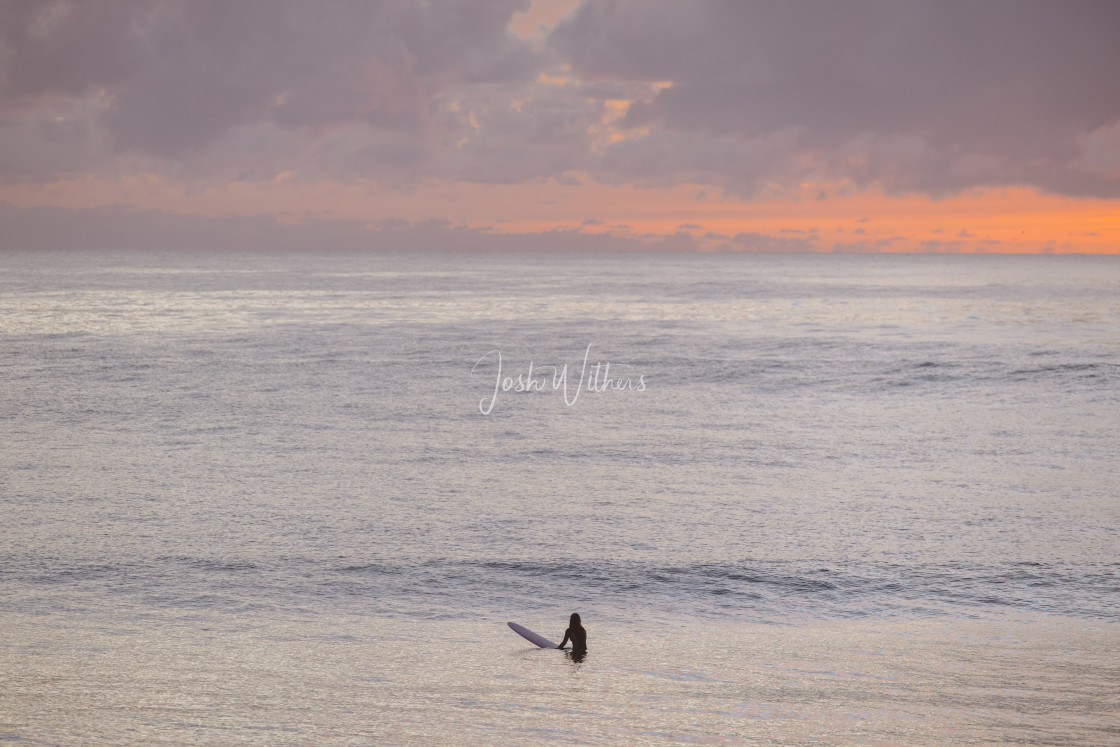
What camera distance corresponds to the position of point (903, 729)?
11.1 meters

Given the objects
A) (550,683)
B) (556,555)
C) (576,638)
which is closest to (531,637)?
(576,638)

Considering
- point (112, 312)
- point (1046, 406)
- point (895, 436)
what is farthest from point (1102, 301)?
point (112, 312)

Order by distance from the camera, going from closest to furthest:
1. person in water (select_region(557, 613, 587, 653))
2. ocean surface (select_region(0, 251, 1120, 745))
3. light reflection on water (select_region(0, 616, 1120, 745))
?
light reflection on water (select_region(0, 616, 1120, 745)) → ocean surface (select_region(0, 251, 1120, 745)) → person in water (select_region(557, 613, 587, 653))

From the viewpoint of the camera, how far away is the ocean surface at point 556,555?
38.7 ft

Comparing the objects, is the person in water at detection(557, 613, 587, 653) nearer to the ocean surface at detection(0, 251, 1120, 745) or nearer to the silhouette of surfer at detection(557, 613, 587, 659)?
the silhouette of surfer at detection(557, 613, 587, 659)

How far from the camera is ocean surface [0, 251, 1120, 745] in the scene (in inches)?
464

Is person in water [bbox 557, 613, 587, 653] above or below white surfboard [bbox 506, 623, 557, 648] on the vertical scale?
Answer: above

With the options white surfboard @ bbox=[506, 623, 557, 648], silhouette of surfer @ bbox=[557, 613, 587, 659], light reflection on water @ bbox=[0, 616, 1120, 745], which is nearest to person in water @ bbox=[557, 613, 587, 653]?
silhouette of surfer @ bbox=[557, 613, 587, 659]

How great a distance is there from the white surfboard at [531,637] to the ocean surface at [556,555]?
22cm

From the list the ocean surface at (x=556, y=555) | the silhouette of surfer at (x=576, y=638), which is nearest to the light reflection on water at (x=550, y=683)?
the ocean surface at (x=556, y=555)

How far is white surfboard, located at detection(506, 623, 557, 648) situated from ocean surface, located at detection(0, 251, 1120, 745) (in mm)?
220

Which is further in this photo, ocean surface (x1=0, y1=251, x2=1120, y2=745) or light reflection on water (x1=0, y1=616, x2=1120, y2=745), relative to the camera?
ocean surface (x1=0, y1=251, x2=1120, y2=745)

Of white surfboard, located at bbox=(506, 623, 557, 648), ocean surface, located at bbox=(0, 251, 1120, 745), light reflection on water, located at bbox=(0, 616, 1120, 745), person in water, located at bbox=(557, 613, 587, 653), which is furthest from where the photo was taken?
white surfboard, located at bbox=(506, 623, 557, 648)

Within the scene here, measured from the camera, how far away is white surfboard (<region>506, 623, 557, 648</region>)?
1405 centimetres
